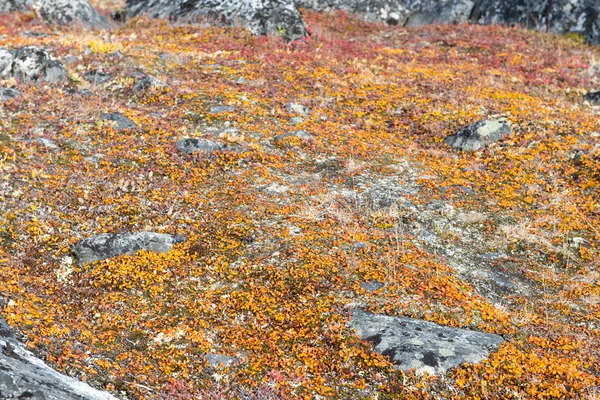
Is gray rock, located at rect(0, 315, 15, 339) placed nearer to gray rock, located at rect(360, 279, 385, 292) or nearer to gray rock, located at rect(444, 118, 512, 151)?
gray rock, located at rect(360, 279, 385, 292)

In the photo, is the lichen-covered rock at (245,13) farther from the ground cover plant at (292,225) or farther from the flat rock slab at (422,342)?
the flat rock slab at (422,342)

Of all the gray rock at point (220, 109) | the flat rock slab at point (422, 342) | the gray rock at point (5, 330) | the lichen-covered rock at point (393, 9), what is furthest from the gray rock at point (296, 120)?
the lichen-covered rock at point (393, 9)

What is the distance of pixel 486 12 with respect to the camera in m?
29.9

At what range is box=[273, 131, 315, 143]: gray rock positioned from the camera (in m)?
14.3

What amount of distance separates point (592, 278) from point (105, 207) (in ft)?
31.6

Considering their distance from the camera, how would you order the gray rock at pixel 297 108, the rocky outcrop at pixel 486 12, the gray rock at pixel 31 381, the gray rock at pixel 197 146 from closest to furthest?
the gray rock at pixel 31 381 < the gray rock at pixel 197 146 < the gray rock at pixel 297 108 < the rocky outcrop at pixel 486 12

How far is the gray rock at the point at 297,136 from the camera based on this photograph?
14.3 m

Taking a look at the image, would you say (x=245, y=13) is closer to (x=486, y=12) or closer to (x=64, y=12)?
(x=64, y=12)

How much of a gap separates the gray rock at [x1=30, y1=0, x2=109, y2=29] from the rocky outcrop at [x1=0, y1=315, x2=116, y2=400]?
71.9 feet

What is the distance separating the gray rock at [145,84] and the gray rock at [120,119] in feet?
7.31

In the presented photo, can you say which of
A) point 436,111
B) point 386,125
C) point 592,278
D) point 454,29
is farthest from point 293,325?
point 454,29

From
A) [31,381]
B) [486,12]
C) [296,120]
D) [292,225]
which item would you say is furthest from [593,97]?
[31,381]

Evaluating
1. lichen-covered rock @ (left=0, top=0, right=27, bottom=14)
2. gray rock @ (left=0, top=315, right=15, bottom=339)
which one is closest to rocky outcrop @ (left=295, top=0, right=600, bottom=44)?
lichen-covered rock @ (left=0, top=0, right=27, bottom=14)

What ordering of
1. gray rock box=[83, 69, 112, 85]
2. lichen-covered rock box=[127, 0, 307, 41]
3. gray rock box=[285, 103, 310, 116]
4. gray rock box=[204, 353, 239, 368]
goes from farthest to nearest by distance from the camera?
1. lichen-covered rock box=[127, 0, 307, 41]
2. gray rock box=[83, 69, 112, 85]
3. gray rock box=[285, 103, 310, 116]
4. gray rock box=[204, 353, 239, 368]
